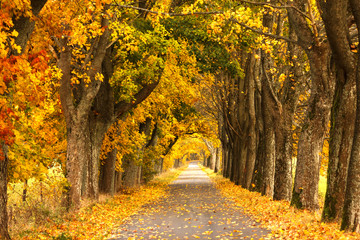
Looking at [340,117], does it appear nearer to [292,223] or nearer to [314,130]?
[314,130]

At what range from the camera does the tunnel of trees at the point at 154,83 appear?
912 cm

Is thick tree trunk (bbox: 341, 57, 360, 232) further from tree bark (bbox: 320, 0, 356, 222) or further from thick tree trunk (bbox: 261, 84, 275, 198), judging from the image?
thick tree trunk (bbox: 261, 84, 275, 198)

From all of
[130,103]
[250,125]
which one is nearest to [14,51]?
[130,103]

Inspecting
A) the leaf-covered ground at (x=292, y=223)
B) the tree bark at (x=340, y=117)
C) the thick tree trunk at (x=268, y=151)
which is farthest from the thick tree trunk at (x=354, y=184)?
the thick tree trunk at (x=268, y=151)

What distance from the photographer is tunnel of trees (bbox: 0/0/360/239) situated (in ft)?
29.9

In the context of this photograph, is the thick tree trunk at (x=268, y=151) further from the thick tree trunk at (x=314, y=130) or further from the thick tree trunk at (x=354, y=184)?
the thick tree trunk at (x=354, y=184)

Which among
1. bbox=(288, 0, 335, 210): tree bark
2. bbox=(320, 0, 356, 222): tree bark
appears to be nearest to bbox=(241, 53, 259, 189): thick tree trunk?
bbox=(288, 0, 335, 210): tree bark

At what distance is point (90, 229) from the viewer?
11.2 m

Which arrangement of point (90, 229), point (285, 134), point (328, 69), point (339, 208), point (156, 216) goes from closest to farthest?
1. point (339, 208)
2. point (90, 229)
3. point (328, 69)
4. point (156, 216)
5. point (285, 134)

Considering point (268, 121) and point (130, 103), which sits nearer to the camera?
point (130, 103)

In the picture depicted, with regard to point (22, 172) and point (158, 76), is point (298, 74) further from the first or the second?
point (22, 172)

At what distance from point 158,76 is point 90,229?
8584 millimetres

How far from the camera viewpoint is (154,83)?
18250 millimetres

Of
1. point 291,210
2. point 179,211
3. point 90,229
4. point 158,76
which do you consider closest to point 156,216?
point 179,211
